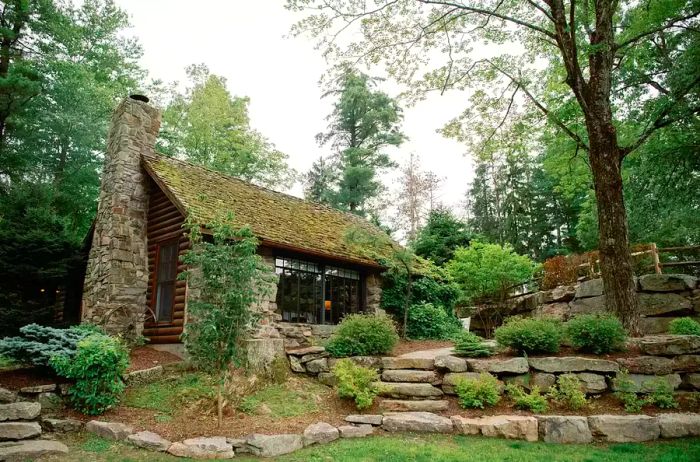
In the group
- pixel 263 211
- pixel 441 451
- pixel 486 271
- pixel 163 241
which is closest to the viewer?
pixel 441 451

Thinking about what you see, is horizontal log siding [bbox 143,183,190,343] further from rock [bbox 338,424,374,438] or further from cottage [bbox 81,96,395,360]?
rock [bbox 338,424,374,438]

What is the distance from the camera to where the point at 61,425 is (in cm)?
645

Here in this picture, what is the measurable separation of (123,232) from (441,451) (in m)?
9.94

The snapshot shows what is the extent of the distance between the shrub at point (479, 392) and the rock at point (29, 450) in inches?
237

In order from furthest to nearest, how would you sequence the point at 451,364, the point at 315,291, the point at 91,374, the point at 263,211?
1. the point at 263,211
2. the point at 315,291
3. the point at 451,364
4. the point at 91,374

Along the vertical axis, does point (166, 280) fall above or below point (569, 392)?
above

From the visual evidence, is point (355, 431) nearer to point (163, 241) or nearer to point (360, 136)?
point (163, 241)

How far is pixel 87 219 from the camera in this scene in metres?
19.8

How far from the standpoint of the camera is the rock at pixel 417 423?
6.69 meters

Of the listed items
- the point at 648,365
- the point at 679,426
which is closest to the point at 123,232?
the point at 648,365

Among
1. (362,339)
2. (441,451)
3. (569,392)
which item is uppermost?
(362,339)

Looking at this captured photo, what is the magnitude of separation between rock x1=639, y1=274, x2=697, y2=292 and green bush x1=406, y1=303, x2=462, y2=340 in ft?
19.8

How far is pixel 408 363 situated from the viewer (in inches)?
341

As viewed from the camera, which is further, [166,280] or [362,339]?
[166,280]
